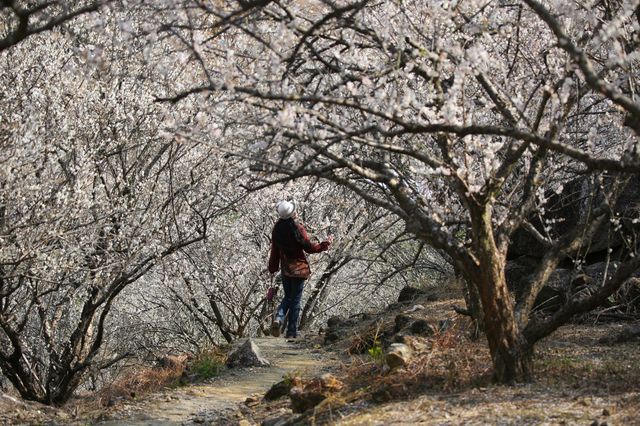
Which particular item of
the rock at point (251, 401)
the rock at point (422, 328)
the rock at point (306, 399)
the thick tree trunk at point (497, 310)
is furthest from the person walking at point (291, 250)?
the thick tree trunk at point (497, 310)

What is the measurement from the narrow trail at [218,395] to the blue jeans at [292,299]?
0.83m

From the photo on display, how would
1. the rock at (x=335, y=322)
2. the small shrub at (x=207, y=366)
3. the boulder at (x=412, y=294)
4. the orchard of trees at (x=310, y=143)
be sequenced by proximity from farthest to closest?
the boulder at (x=412, y=294) → the rock at (x=335, y=322) → the small shrub at (x=207, y=366) → the orchard of trees at (x=310, y=143)

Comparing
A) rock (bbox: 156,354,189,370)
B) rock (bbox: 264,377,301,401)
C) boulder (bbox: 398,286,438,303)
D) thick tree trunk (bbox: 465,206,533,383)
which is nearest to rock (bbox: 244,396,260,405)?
rock (bbox: 264,377,301,401)

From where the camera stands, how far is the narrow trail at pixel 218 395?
7.03 meters

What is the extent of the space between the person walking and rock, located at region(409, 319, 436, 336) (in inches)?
93.3

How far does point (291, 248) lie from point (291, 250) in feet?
0.09

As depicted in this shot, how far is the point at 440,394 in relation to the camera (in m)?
5.48

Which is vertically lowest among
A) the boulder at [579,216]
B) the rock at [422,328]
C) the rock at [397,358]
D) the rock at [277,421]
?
the rock at [277,421]

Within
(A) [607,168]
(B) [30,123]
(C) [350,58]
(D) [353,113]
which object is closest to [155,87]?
(B) [30,123]

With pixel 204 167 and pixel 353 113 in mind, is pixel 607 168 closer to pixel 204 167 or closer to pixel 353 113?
pixel 353 113

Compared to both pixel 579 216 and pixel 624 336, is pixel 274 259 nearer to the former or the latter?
pixel 579 216

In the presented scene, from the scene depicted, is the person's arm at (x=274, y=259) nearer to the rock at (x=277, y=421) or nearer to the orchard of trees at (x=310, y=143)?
the orchard of trees at (x=310, y=143)

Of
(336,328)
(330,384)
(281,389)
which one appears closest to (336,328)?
(336,328)

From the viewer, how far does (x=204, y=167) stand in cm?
1116
